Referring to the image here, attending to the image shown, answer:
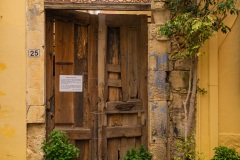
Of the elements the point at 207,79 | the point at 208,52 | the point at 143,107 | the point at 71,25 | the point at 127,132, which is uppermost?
the point at 71,25

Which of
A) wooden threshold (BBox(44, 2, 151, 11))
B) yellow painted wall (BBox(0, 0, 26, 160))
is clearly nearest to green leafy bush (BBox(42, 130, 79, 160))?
yellow painted wall (BBox(0, 0, 26, 160))

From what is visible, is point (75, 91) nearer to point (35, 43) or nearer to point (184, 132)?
point (35, 43)

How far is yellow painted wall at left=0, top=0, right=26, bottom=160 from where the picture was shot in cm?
566

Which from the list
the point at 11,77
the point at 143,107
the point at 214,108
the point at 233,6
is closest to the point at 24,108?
the point at 11,77

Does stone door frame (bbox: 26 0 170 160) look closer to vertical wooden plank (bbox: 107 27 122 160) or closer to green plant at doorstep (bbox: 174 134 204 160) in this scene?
green plant at doorstep (bbox: 174 134 204 160)

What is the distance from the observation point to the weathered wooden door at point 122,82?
6.11m

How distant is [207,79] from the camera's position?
588cm

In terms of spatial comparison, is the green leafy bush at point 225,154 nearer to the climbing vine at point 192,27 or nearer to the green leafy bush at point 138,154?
the climbing vine at point 192,27

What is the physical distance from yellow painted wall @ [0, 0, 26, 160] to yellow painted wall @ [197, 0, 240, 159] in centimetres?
266

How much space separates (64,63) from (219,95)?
8.00 feet

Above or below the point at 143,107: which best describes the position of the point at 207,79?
above

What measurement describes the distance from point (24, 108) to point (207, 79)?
278 centimetres

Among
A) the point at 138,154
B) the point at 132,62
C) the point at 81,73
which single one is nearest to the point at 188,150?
the point at 138,154

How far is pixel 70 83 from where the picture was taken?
607 cm
